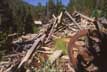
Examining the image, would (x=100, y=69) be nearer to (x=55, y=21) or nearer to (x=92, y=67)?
(x=92, y=67)

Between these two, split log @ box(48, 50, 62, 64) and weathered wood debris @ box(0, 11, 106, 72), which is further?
split log @ box(48, 50, 62, 64)

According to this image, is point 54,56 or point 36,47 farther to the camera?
point 36,47

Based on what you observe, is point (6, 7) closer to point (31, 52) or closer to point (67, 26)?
point (67, 26)

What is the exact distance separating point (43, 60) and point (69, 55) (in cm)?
72

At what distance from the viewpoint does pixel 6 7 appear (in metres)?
14.7

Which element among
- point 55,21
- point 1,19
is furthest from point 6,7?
point 55,21

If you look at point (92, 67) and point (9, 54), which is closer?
point (92, 67)

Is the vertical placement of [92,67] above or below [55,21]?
below

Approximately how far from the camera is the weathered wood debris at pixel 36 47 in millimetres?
9330

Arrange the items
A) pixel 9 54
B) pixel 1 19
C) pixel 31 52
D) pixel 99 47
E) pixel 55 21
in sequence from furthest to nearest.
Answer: pixel 1 19
pixel 55 21
pixel 9 54
pixel 31 52
pixel 99 47

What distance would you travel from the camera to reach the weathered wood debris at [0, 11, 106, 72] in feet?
30.6

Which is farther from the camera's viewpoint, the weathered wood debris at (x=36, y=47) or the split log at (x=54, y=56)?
the split log at (x=54, y=56)

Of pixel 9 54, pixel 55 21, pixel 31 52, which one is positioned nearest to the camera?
pixel 31 52

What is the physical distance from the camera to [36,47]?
9984 millimetres
